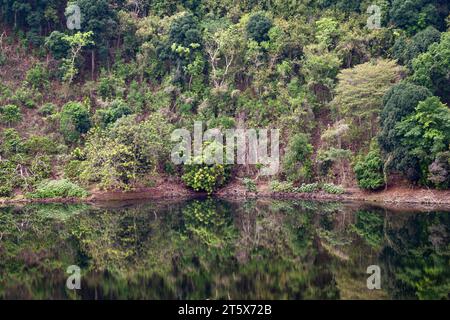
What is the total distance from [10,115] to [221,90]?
41.9 feet

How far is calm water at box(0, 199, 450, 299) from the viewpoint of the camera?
Answer: 2044 centimetres

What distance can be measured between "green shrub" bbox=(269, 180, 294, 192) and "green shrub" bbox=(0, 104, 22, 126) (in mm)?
15952

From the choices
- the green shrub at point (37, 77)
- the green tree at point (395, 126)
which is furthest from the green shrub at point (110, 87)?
the green tree at point (395, 126)

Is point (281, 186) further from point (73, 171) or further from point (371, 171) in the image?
point (73, 171)

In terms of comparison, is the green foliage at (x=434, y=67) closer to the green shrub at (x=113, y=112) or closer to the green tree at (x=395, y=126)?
the green tree at (x=395, y=126)

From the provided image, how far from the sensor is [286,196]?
128ft

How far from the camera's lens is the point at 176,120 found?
143ft

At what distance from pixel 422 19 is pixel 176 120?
15865mm

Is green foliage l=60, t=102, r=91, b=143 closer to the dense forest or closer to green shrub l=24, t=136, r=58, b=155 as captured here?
the dense forest

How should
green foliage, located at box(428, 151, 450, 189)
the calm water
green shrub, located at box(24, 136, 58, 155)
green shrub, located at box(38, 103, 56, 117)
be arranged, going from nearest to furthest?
the calm water < green foliage, located at box(428, 151, 450, 189) < green shrub, located at box(24, 136, 58, 155) < green shrub, located at box(38, 103, 56, 117)

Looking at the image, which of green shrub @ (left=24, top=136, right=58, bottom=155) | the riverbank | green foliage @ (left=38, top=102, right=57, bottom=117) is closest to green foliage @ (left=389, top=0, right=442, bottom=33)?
the riverbank

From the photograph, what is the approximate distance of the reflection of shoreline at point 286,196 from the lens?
114 ft
